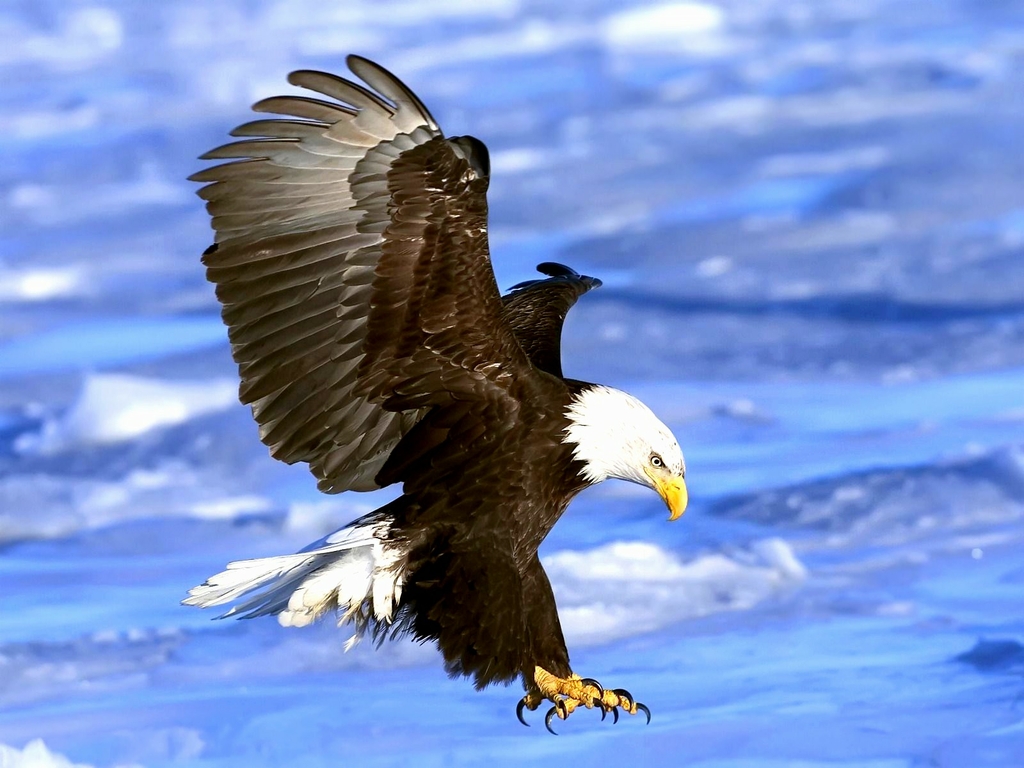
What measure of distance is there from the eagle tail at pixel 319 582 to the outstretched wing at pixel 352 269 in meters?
0.31

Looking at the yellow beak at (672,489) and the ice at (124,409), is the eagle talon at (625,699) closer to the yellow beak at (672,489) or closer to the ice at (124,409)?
the yellow beak at (672,489)

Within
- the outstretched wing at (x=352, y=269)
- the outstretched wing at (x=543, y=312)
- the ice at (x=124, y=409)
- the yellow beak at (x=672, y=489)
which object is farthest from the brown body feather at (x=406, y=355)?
the ice at (x=124, y=409)

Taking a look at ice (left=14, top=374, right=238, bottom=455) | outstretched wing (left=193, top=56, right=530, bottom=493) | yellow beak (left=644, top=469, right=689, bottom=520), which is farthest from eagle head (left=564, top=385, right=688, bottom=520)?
ice (left=14, top=374, right=238, bottom=455)

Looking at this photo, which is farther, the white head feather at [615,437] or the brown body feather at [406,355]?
the white head feather at [615,437]

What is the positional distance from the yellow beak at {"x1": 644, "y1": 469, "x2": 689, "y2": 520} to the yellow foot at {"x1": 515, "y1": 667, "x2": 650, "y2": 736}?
1.79ft

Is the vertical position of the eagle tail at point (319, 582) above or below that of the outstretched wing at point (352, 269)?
below

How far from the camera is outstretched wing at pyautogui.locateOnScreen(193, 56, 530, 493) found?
448 cm

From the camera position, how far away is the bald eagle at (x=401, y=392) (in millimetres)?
4520

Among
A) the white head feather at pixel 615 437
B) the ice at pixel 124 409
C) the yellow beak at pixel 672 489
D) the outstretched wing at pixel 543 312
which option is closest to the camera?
the white head feather at pixel 615 437

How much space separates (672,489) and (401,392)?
80cm

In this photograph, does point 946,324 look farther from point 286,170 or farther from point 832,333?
point 286,170

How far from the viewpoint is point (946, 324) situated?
29.6 ft

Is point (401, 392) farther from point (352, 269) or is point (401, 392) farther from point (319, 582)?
point (319, 582)

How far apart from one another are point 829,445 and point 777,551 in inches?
40.2
